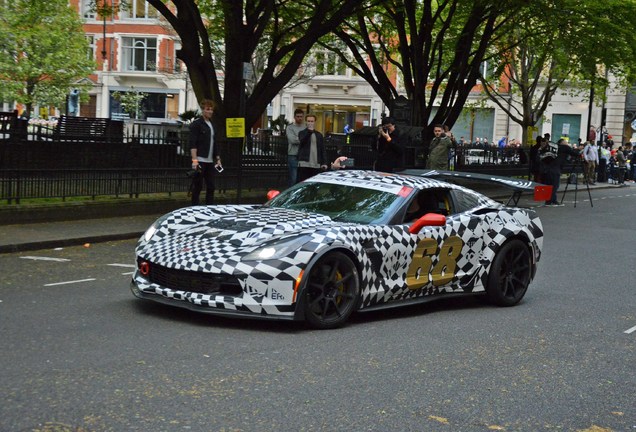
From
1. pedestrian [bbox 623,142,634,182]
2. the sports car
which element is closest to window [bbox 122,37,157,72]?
pedestrian [bbox 623,142,634,182]

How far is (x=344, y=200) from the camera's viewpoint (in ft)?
30.8

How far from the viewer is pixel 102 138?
17688mm

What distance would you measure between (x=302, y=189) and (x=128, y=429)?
191 inches

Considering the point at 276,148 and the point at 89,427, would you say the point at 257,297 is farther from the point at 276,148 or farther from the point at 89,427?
the point at 276,148

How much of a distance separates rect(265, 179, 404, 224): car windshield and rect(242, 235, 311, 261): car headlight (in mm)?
1031

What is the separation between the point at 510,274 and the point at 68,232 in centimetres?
716

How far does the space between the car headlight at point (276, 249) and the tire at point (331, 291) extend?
9.1 inches

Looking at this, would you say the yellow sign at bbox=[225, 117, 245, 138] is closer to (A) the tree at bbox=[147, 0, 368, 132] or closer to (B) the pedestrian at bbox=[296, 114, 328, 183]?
(B) the pedestrian at bbox=[296, 114, 328, 183]

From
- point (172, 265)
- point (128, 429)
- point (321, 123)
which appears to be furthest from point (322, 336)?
point (321, 123)

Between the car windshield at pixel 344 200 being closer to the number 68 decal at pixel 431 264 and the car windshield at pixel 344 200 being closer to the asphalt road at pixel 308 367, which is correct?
the number 68 decal at pixel 431 264

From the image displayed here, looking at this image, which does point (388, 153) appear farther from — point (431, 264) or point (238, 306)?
point (238, 306)

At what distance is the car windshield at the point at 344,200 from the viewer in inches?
357

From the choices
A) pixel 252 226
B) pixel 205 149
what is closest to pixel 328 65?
pixel 205 149

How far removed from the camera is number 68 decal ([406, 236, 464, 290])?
29.9ft
